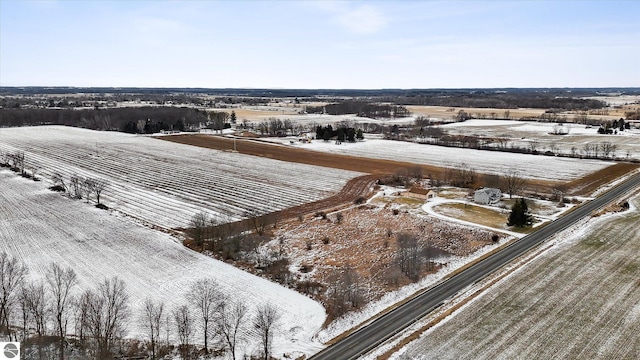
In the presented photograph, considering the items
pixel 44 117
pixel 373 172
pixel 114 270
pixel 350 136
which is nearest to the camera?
pixel 114 270

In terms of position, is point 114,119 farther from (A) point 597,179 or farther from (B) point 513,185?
(A) point 597,179

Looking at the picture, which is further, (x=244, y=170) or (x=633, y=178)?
(x=244, y=170)

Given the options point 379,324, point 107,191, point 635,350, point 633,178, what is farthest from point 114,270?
point 633,178

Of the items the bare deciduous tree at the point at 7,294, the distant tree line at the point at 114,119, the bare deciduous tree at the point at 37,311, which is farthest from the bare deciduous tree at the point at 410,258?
the distant tree line at the point at 114,119

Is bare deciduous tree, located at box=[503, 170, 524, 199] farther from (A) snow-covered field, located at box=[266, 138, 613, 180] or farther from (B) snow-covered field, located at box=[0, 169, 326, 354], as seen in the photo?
(B) snow-covered field, located at box=[0, 169, 326, 354]

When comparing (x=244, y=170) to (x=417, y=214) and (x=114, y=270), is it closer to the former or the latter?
(x=417, y=214)

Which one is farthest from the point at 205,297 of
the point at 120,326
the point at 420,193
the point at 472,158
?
the point at 472,158

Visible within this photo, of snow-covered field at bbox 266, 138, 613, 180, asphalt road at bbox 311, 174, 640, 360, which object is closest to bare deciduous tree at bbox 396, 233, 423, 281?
asphalt road at bbox 311, 174, 640, 360
